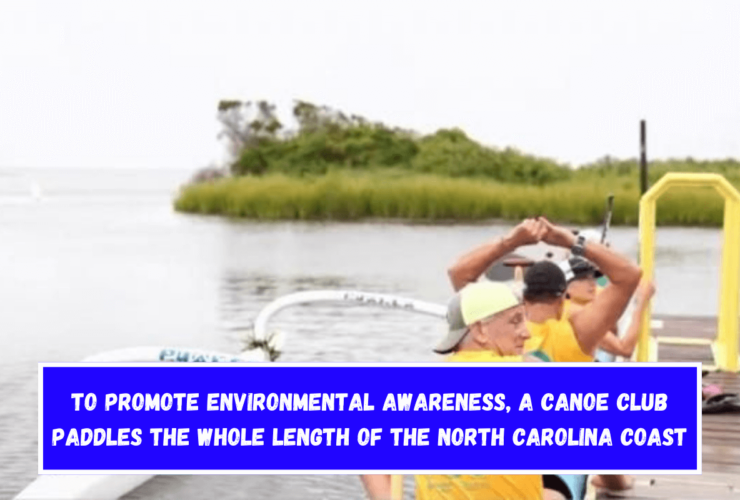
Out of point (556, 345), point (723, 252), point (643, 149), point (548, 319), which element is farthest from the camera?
point (643, 149)

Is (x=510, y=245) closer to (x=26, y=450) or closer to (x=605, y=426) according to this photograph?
(x=605, y=426)

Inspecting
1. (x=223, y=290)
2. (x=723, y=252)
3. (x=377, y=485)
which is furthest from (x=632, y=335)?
(x=223, y=290)

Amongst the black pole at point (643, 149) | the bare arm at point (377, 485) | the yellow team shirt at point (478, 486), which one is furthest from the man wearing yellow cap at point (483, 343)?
the black pole at point (643, 149)

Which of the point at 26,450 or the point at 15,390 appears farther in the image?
the point at 15,390

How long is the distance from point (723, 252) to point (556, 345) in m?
6.34

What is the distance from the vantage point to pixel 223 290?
37.8 m

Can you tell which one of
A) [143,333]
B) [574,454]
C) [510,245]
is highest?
[510,245]

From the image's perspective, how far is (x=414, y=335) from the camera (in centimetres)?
2500

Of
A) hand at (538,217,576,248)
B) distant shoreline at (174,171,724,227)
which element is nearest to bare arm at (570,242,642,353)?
hand at (538,217,576,248)

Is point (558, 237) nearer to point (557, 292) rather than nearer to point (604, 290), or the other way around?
point (604, 290)

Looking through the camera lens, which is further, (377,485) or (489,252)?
(489,252)

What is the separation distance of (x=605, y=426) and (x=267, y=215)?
5971 centimetres

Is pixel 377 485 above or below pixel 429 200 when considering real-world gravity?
below

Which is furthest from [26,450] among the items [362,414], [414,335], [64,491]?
[414,335]
